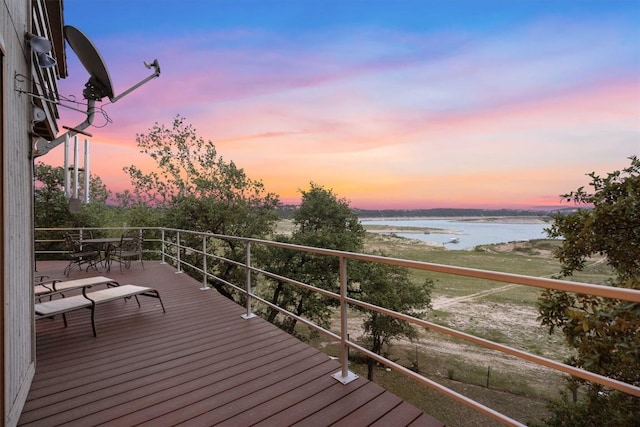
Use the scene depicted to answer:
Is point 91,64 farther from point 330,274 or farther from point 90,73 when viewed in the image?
point 330,274

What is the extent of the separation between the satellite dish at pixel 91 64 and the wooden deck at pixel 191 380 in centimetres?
305

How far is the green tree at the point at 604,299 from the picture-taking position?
3014 mm

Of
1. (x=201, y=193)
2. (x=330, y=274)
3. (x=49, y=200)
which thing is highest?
(x=201, y=193)

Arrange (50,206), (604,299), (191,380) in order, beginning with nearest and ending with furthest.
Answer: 1. (191,380)
2. (604,299)
3. (50,206)

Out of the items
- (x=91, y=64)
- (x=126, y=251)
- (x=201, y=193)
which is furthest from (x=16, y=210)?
(x=201, y=193)

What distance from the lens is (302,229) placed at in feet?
55.3

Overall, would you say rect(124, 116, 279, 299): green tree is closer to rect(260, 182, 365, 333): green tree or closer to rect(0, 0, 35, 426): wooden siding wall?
rect(260, 182, 365, 333): green tree

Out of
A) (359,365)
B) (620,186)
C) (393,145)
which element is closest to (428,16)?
(620,186)

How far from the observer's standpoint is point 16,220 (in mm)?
2049

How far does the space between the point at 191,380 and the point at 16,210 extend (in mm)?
1683

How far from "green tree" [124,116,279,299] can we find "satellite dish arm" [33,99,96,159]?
1054cm

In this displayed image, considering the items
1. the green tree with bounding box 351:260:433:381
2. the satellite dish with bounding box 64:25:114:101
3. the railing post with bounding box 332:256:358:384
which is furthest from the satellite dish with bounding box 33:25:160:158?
the green tree with bounding box 351:260:433:381

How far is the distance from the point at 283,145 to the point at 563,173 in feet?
44.8

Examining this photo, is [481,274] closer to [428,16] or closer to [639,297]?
[639,297]
